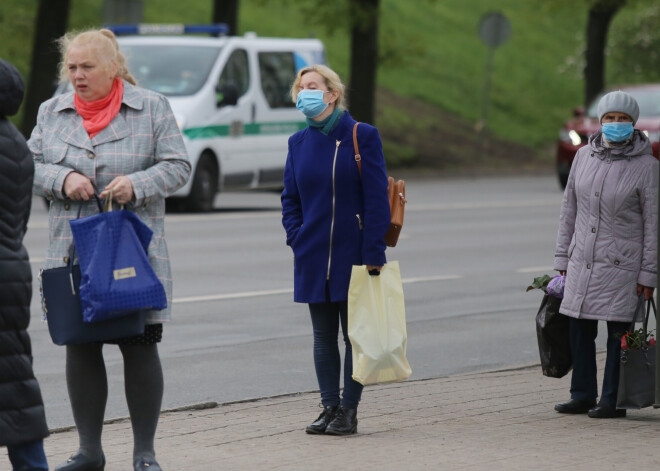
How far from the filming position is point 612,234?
6957 millimetres

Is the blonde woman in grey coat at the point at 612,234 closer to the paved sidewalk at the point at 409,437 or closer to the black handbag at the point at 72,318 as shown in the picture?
the paved sidewalk at the point at 409,437

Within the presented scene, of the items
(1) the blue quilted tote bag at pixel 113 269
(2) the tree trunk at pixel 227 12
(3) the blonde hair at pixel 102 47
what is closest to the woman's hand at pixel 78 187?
(1) the blue quilted tote bag at pixel 113 269

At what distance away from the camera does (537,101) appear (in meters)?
45.9

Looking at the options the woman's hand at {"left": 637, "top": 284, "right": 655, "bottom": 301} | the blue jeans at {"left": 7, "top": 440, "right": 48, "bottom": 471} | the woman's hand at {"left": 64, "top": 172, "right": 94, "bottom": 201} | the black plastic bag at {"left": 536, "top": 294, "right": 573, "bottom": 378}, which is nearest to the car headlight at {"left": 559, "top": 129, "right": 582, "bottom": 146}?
the black plastic bag at {"left": 536, "top": 294, "right": 573, "bottom": 378}

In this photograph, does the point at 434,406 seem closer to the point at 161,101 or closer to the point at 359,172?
the point at 359,172

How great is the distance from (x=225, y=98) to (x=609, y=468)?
14066 mm

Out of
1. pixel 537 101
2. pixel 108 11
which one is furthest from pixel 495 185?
pixel 537 101

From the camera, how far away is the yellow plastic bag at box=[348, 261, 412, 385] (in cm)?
629

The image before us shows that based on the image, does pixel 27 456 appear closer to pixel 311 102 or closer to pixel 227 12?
pixel 311 102

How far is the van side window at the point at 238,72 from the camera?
1975 centimetres

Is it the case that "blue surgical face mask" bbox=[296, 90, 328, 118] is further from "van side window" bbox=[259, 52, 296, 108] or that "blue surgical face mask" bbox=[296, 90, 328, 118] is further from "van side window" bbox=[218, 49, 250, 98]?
"van side window" bbox=[259, 52, 296, 108]

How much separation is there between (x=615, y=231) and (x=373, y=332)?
1.40 m

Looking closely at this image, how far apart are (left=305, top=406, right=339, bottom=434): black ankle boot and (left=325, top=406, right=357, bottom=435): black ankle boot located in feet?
0.12

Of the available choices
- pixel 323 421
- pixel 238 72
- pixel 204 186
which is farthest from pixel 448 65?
pixel 323 421
